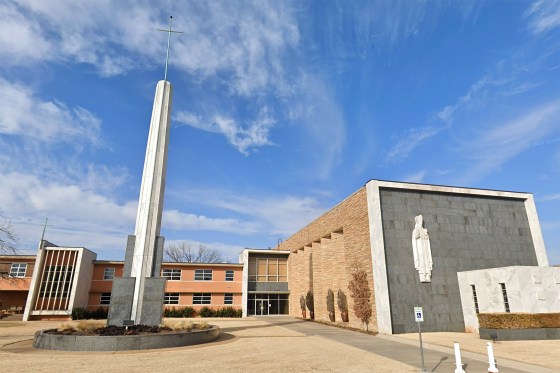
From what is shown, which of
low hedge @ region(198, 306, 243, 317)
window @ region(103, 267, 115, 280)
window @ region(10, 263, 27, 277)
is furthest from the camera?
window @ region(103, 267, 115, 280)

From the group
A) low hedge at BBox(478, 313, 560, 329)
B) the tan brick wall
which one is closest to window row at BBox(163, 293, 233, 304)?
the tan brick wall

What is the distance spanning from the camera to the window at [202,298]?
41.2 meters

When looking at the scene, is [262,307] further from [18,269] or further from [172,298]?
[18,269]

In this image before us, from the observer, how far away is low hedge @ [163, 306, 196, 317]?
126ft

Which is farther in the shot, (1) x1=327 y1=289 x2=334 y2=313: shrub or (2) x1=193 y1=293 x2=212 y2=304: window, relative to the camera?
(2) x1=193 y1=293 x2=212 y2=304: window

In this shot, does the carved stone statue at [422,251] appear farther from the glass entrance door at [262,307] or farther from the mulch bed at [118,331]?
the glass entrance door at [262,307]

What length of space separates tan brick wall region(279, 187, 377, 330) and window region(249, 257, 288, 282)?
937 millimetres

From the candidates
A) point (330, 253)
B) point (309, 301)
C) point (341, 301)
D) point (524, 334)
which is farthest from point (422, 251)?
point (309, 301)

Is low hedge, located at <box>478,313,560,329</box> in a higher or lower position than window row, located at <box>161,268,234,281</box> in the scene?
lower

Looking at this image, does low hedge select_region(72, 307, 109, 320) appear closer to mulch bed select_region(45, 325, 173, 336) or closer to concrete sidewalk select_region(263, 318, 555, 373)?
mulch bed select_region(45, 325, 173, 336)

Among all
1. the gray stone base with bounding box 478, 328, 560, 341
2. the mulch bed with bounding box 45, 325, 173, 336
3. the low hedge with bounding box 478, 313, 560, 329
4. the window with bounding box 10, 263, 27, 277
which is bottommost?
the gray stone base with bounding box 478, 328, 560, 341

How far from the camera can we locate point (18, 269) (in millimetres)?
A: 37812

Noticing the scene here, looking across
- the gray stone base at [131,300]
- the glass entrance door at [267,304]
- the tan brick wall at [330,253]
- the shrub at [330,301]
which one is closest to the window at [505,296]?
the tan brick wall at [330,253]

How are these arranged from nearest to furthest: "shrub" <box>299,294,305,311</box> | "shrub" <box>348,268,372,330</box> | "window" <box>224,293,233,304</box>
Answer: "shrub" <box>348,268,372,330</box> < "shrub" <box>299,294,305,311</box> < "window" <box>224,293,233,304</box>
